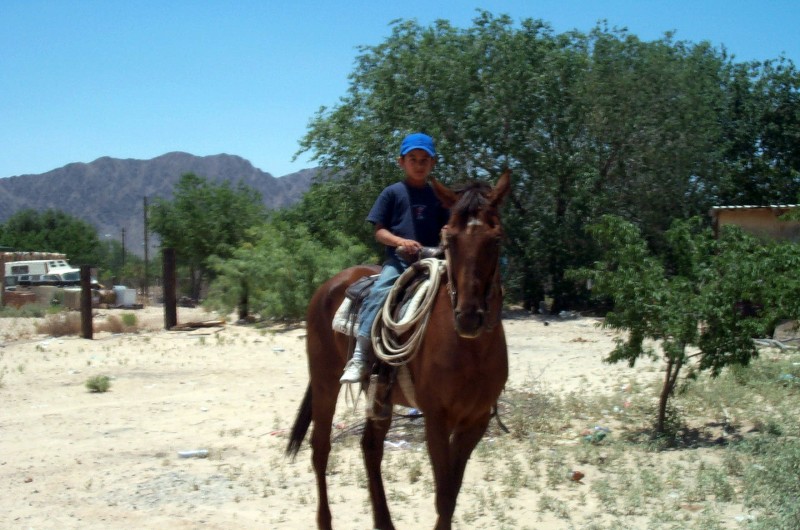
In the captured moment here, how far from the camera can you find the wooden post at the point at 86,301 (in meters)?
15.5

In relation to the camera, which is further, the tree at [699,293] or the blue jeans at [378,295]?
the tree at [699,293]

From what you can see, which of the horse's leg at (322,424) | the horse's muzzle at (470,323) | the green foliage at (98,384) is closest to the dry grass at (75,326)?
the green foliage at (98,384)

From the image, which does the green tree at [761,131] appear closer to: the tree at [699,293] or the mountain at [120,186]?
the tree at [699,293]

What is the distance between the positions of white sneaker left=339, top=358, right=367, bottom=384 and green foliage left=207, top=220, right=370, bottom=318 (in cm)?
1259

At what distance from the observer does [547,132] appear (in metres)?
21.2

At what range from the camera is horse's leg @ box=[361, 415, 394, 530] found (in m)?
5.17

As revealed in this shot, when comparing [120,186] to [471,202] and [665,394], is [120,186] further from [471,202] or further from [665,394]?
[471,202]

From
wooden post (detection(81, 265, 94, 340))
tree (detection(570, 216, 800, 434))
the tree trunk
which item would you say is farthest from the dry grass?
the tree trunk

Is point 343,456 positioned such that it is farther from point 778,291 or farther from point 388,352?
point 778,291

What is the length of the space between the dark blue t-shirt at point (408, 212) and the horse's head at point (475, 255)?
2.80 ft

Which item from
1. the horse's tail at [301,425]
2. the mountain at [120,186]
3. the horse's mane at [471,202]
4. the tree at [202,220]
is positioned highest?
the mountain at [120,186]

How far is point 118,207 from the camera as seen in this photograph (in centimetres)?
12456

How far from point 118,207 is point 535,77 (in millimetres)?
114356

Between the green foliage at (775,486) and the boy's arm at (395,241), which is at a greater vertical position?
the boy's arm at (395,241)
